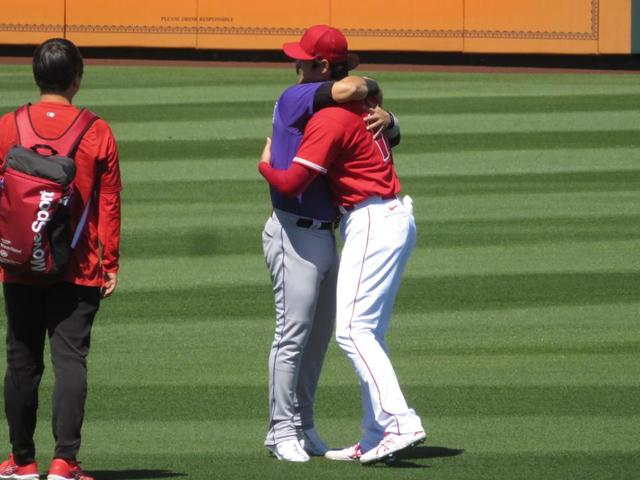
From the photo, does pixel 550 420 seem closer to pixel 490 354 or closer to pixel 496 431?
pixel 496 431

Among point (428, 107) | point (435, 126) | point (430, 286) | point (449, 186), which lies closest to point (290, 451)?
point (430, 286)

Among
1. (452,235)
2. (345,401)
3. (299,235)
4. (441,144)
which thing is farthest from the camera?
(441,144)

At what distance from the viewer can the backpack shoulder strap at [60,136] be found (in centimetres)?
499

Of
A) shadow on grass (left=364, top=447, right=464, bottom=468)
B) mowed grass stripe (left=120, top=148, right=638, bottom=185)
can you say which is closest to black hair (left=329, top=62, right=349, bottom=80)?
shadow on grass (left=364, top=447, right=464, bottom=468)

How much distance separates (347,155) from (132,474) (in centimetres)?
152

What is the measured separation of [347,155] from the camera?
5629 mm

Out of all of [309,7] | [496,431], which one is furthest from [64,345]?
[309,7]

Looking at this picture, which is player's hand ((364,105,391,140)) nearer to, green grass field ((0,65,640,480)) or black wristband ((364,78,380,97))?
black wristband ((364,78,380,97))

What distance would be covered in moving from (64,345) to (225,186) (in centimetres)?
627

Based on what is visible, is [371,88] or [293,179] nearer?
[293,179]

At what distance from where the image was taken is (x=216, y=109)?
13352mm

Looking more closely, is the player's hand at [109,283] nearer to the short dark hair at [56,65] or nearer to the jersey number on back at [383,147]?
the short dark hair at [56,65]

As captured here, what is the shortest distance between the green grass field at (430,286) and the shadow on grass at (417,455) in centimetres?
2

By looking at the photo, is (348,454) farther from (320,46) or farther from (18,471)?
(320,46)
